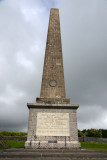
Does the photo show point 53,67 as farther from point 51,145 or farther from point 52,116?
point 51,145

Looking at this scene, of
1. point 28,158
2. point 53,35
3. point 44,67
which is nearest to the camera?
point 28,158

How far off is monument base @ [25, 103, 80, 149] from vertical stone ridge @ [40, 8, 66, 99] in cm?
123

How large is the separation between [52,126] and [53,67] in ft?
14.0

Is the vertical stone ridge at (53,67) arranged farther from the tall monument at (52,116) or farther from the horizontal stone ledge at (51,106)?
the horizontal stone ledge at (51,106)

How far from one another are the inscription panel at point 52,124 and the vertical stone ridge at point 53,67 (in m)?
1.55

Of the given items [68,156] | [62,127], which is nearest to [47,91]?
[62,127]

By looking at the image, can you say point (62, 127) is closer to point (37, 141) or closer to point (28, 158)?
point (37, 141)

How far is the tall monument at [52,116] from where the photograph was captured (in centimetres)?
784

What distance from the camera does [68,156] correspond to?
5516mm

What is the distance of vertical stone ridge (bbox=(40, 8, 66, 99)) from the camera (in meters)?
9.74

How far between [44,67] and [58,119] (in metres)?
4.01

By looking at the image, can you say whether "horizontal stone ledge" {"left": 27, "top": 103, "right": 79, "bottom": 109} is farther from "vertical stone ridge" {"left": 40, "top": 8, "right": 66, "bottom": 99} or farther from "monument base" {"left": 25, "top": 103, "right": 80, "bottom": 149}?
"vertical stone ridge" {"left": 40, "top": 8, "right": 66, "bottom": 99}

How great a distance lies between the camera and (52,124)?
8.12 metres

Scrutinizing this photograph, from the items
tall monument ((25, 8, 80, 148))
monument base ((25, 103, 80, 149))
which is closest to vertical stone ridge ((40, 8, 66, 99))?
tall monument ((25, 8, 80, 148))
